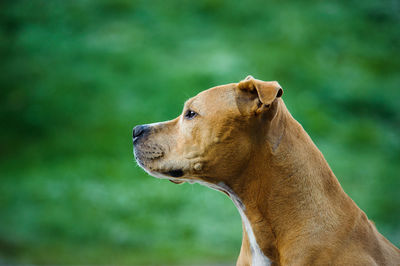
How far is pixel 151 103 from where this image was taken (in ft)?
40.9

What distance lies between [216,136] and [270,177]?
45 centimetres

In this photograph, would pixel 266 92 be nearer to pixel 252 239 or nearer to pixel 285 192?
pixel 285 192

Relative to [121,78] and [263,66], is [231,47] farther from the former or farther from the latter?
[121,78]

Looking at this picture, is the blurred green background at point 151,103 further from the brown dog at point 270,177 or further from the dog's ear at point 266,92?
the dog's ear at point 266,92

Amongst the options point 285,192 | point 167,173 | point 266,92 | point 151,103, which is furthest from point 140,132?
point 151,103

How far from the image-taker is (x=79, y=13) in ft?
49.7

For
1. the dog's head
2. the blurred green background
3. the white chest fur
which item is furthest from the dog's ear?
the blurred green background

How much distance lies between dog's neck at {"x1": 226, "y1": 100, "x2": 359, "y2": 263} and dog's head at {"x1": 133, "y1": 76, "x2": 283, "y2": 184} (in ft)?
0.29

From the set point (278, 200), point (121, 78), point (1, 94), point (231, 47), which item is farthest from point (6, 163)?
point (278, 200)

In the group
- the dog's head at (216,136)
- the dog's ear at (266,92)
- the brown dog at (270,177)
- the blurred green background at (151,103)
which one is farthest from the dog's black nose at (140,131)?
the blurred green background at (151,103)

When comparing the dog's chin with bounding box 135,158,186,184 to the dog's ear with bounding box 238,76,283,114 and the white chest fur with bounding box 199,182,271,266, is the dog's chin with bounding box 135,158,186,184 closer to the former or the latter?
the white chest fur with bounding box 199,182,271,266

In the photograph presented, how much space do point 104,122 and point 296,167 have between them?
9415mm

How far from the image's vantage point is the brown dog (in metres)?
3.12

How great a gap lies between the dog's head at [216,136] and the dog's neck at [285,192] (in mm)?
88
